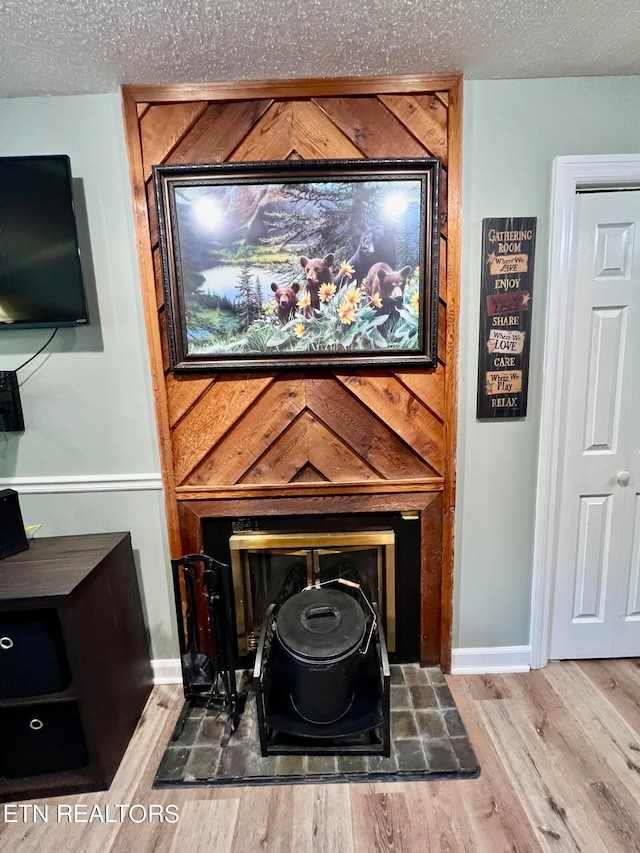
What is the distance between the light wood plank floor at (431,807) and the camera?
1315 mm

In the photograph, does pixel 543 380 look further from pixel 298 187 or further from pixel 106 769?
pixel 106 769

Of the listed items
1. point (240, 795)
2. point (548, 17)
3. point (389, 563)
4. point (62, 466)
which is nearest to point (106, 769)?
point (240, 795)

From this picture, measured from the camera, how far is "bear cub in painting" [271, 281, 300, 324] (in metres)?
1.67

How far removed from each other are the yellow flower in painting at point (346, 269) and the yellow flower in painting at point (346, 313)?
10 centimetres

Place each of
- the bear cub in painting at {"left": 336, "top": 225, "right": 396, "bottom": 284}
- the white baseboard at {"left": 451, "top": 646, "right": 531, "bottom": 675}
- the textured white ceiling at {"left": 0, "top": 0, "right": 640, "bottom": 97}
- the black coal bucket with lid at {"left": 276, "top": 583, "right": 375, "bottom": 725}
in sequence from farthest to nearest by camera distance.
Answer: the white baseboard at {"left": 451, "top": 646, "right": 531, "bottom": 675} → the bear cub in painting at {"left": 336, "top": 225, "right": 396, "bottom": 284} → the black coal bucket with lid at {"left": 276, "top": 583, "right": 375, "bottom": 725} → the textured white ceiling at {"left": 0, "top": 0, "right": 640, "bottom": 97}

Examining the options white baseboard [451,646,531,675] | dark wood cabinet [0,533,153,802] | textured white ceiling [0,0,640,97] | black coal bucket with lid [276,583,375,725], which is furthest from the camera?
white baseboard [451,646,531,675]

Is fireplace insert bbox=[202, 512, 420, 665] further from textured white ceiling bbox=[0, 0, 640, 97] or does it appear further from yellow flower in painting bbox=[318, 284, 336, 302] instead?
textured white ceiling bbox=[0, 0, 640, 97]

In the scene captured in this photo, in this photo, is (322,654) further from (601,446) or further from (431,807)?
(601,446)

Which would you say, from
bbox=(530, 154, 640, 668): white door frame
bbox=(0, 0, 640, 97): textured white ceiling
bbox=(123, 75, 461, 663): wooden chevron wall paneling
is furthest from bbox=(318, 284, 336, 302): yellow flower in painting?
bbox=(530, 154, 640, 668): white door frame

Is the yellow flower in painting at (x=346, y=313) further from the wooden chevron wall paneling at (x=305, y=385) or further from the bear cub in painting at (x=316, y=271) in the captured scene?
the wooden chevron wall paneling at (x=305, y=385)

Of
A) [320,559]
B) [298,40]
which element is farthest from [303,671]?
Result: [298,40]

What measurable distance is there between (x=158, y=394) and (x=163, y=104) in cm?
108

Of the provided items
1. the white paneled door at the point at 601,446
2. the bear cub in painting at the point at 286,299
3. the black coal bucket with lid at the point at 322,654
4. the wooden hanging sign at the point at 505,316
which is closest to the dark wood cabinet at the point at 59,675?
the black coal bucket with lid at the point at 322,654

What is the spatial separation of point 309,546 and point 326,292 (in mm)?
1082
